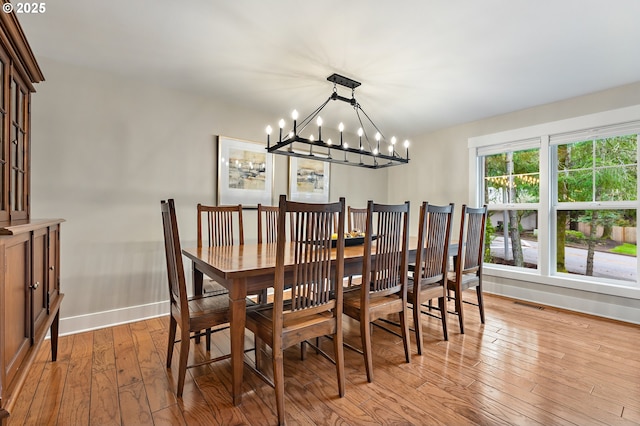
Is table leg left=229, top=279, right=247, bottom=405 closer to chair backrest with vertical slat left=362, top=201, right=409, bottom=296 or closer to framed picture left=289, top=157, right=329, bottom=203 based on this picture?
chair backrest with vertical slat left=362, top=201, right=409, bottom=296

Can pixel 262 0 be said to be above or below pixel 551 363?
above

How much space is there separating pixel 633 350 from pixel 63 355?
4.35m

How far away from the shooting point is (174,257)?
177cm

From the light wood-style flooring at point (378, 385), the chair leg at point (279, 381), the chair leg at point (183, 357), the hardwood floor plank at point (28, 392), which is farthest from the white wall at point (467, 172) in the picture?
the hardwood floor plank at point (28, 392)

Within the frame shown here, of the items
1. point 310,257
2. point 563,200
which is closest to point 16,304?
point 310,257

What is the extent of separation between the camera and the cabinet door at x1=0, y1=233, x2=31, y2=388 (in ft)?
3.85

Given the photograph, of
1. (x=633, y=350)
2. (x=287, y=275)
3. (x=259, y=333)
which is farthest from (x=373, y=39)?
(x=633, y=350)

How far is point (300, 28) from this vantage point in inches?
81.7

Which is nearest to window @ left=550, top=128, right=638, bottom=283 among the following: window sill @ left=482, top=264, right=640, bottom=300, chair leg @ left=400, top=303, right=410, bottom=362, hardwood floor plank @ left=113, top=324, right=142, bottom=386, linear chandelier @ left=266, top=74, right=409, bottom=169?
window sill @ left=482, top=264, right=640, bottom=300

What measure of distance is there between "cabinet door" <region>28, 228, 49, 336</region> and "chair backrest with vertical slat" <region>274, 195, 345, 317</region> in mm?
1220

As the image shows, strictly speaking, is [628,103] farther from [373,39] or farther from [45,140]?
[45,140]

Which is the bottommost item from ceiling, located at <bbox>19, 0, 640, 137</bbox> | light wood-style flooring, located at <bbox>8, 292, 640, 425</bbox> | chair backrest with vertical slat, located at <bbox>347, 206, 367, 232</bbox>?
light wood-style flooring, located at <bbox>8, 292, 640, 425</bbox>

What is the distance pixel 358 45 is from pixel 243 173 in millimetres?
1968

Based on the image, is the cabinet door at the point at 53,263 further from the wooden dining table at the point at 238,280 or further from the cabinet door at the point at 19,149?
the wooden dining table at the point at 238,280
